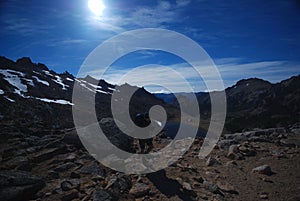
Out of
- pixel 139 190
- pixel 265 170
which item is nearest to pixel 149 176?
pixel 139 190

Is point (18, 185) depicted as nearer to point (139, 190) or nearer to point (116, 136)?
point (139, 190)

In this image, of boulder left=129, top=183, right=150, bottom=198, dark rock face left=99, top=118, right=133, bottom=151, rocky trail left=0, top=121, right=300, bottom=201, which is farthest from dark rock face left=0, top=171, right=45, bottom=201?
dark rock face left=99, top=118, right=133, bottom=151

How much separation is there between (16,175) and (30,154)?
4.17 metres

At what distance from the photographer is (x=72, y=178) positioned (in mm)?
8797

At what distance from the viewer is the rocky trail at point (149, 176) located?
24.7 feet

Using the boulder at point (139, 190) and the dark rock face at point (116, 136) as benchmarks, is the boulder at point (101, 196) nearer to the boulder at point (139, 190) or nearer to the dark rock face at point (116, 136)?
the boulder at point (139, 190)

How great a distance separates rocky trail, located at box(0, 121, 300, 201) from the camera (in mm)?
7539

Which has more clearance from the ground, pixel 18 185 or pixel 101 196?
pixel 18 185

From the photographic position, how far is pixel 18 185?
7289mm

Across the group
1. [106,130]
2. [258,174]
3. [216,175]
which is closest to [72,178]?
[106,130]

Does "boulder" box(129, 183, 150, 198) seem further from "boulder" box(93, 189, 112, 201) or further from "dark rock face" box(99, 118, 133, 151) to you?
Result: "dark rock face" box(99, 118, 133, 151)

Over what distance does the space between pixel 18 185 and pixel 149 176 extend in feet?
15.6

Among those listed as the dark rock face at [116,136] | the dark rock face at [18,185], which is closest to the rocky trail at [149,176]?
the dark rock face at [18,185]

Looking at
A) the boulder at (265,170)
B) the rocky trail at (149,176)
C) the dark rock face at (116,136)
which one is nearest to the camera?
the rocky trail at (149,176)
